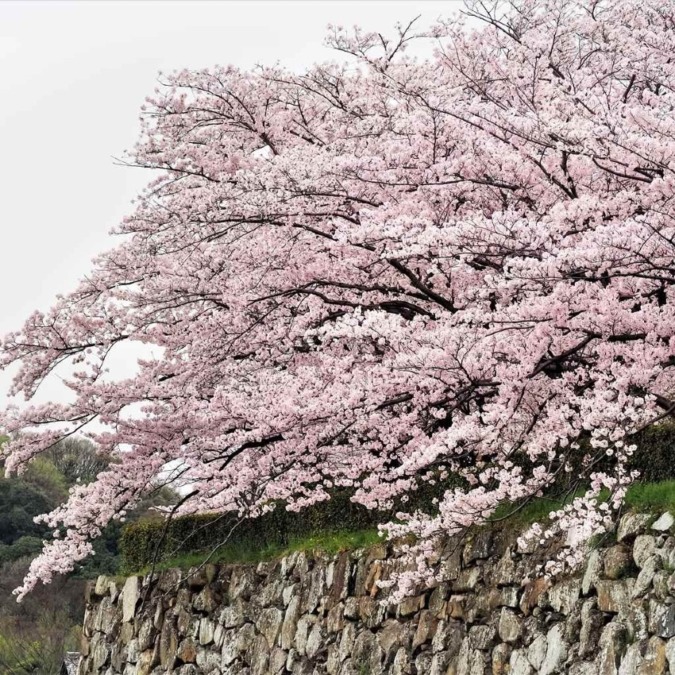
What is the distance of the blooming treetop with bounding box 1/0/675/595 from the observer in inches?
291

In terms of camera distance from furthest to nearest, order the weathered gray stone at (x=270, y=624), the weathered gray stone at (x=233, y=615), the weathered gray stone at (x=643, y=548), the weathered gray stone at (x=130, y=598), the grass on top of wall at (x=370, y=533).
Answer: the weathered gray stone at (x=130, y=598) < the weathered gray stone at (x=233, y=615) < the weathered gray stone at (x=270, y=624) < the grass on top of wall at (x=370, y=533) < the weathered gray stone at (x=643, y=548)

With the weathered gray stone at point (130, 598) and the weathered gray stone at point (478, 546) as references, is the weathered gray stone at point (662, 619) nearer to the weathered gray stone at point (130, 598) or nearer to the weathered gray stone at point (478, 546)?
the weathered gray stone at point (478, 546)

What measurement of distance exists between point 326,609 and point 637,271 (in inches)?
204

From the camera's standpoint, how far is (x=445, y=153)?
368 inches

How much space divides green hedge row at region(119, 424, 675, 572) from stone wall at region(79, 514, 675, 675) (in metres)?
0.42

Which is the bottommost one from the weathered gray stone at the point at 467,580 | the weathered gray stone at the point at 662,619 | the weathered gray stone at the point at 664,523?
the weathered gray stone at the point at 662,619

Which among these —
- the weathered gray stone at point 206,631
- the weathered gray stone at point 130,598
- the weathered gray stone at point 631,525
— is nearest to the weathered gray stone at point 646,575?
the weathered gray stone at point 631,525

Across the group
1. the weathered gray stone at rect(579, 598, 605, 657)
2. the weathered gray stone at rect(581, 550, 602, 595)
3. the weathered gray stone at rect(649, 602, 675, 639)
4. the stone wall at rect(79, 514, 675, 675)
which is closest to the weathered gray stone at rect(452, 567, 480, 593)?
the stone wall at rect(79, 514, 675, 675)

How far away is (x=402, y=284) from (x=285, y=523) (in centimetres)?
359

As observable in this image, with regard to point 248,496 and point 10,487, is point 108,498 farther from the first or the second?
point 10,487

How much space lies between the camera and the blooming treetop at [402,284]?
7395 mm

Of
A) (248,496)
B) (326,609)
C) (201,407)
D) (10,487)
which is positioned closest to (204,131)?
(201,407)

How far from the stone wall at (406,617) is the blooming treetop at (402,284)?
1.98 ft

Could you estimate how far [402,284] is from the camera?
10117 millimetres
